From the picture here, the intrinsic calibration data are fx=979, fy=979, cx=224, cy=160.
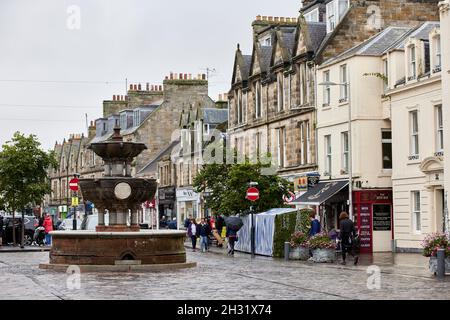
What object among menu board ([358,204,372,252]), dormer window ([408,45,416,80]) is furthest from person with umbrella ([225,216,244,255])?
dormer window ([408,45,416,80])

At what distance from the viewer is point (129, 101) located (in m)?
100

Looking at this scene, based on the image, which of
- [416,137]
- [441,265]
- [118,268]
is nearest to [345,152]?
[416,137]

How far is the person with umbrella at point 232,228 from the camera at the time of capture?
4219 centimetres

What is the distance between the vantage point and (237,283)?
2369cm

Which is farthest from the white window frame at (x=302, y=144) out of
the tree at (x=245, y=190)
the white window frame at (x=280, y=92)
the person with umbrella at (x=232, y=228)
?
the person with umbrella at (x=232, y=228)

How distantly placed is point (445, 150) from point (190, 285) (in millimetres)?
16639

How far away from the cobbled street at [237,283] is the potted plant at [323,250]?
6.31 feet

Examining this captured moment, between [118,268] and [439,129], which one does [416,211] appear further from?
[118,268]

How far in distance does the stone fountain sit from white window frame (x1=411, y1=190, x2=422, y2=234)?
14.1m

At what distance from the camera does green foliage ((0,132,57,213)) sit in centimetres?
5006

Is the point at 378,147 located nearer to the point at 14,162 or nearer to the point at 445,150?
the point at 445,150

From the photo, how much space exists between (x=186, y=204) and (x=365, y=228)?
3808 centimetres
